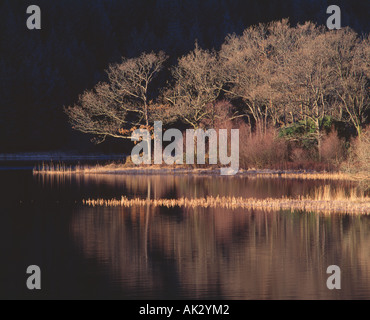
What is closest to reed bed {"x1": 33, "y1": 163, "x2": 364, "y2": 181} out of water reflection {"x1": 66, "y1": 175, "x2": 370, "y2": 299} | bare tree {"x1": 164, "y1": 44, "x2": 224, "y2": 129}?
→ bare tree {"x1": 164, "y1": 44, "x2": 224, "y2": 129}

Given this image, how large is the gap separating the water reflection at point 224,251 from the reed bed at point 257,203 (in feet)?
4.44

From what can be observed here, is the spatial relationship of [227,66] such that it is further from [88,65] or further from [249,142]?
[88,65]

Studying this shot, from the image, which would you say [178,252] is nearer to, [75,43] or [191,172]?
[191,172]

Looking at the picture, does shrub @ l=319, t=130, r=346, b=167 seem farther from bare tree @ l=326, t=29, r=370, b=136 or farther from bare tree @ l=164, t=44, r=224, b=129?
bare tree @ l=164, t=44, r=224, b=129

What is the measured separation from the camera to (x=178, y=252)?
843 inches

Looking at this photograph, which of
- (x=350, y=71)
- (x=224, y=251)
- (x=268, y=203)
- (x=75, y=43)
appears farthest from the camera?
(x=75, y=43)

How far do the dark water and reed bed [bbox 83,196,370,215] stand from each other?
129cm

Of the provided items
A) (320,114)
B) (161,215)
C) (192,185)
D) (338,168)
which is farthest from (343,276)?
(320,114)

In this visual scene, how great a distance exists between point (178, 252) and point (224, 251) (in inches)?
51.4

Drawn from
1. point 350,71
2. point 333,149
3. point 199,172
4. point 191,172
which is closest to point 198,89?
point 191,172

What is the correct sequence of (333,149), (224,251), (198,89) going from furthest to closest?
1. (198,89)
2. (333,149)
3. (224,251)

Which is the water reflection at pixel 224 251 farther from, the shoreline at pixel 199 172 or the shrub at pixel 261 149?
the shrub at pixel 261 149

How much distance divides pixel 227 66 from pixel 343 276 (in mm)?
46593

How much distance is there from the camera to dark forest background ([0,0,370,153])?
311 ft
